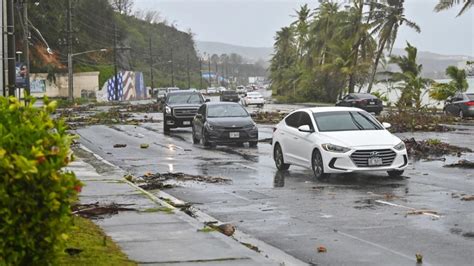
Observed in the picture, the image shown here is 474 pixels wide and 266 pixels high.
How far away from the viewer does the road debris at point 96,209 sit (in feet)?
35.7

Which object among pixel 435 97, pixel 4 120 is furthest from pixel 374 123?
pixel 435 97

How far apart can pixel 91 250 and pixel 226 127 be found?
16.9 m

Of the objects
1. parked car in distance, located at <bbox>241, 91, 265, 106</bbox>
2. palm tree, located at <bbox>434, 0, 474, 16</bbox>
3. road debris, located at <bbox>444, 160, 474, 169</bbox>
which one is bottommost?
parked car in distance, located at <bbox>241, 91, 265, 106</bbox>

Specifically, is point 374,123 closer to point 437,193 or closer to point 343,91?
point 437,193

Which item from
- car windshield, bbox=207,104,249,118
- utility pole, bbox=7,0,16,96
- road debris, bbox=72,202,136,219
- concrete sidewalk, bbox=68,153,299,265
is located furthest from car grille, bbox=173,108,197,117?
road debris, bbox=72,202,136,219

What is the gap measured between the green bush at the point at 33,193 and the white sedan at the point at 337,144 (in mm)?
9898

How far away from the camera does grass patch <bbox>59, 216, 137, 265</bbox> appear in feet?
24.3

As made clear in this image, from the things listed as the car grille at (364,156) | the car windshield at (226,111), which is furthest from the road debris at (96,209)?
the car windshield at (226,111)

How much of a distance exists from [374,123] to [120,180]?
5.64m

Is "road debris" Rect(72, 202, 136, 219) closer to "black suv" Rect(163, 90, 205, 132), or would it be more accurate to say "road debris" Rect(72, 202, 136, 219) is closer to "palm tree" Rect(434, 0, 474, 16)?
"black suv" Rect(163, 90, 205, 132)

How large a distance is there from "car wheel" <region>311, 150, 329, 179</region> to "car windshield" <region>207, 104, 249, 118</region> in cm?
1005

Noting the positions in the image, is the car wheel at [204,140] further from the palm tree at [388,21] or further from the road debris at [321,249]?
the palm tree at [388,21]

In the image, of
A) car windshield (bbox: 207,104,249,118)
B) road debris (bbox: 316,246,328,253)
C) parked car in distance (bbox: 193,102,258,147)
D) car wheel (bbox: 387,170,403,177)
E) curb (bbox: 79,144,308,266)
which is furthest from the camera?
car windshield (bbox: 207,104,249,118)

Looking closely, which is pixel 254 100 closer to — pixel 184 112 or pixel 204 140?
pixel 184 112
